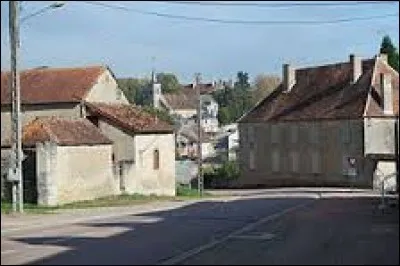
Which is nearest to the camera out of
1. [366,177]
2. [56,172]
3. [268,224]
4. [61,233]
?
[61,233]

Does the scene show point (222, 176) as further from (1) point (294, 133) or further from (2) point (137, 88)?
(2) point (137, 88)

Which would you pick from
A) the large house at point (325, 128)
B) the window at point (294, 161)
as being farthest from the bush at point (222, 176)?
the window at point (294, 161)

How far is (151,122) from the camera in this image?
59.6 metres

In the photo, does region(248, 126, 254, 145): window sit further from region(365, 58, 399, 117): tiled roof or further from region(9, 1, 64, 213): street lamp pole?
region(9, 1, 64, 213): street lamp pole

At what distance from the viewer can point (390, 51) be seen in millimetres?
94375

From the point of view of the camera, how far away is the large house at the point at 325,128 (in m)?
71.9

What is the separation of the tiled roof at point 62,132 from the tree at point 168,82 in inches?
5289

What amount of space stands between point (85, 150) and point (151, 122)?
1015cm

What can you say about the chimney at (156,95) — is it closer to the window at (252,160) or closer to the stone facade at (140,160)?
the window at (252,160)

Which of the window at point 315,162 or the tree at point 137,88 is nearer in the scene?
the window at point 315,162

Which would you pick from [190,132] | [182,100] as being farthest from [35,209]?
[182,100]

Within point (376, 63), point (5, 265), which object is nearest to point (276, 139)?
point (376, 63)

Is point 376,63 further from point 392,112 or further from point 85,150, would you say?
point 85,150

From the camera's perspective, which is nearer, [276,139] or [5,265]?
[5,265]
